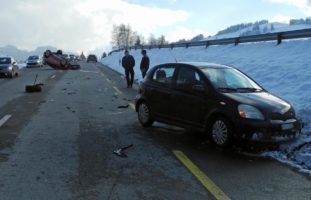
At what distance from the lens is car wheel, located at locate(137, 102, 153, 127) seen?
34.9 feet

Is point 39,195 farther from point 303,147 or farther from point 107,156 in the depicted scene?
point 303,147

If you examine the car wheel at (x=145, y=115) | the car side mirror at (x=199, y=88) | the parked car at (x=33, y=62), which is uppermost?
the car side mirror at (x=199, y=88)

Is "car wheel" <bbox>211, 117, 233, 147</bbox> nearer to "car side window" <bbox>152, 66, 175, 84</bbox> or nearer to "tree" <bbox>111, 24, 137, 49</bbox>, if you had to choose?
"car side window" <bbox>152, 66, 175, 84</bbox>

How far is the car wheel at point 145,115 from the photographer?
1065 cm

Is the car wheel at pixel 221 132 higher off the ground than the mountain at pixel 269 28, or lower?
lower

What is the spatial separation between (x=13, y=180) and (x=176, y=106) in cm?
419

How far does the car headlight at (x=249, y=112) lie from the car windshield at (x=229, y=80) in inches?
30.2

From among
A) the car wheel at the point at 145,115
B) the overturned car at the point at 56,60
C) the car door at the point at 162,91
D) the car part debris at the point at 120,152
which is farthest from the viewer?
the overturned car at the point at 56,60

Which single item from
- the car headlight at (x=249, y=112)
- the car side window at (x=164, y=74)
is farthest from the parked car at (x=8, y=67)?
the car headlight at (x=249, y=112)

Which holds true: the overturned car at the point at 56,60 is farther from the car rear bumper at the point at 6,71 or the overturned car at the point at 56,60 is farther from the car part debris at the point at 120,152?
the car part debris at the point at 120,152

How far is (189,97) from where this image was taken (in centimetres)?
927

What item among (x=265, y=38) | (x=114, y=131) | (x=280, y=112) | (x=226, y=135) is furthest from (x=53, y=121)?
(x=265, y=38)

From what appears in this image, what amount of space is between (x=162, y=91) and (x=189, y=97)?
1.04 metres

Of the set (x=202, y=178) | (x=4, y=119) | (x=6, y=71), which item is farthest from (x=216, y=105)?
(x=6, y=71)
